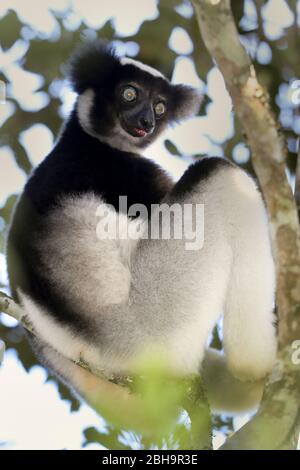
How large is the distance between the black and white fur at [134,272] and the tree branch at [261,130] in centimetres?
104

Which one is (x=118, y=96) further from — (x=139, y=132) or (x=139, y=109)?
(x=139, y=132)

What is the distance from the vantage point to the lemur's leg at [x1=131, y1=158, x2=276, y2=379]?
165 inches

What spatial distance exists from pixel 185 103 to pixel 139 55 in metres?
0.60

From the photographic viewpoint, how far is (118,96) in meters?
5.79

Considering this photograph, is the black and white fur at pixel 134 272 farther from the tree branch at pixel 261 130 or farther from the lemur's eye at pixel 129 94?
the tree branch at pixel 261 130

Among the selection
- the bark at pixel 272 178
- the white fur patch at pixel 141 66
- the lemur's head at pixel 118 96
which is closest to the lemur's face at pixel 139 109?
the lemur's head at pixel 118 96

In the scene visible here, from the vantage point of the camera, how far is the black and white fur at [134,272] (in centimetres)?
422

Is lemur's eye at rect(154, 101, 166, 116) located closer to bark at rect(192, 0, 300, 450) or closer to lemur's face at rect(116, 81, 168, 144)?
lemur's face at rect(116, 81, 168, 144)

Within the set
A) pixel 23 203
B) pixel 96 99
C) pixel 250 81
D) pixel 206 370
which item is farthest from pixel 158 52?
pixel 250 81

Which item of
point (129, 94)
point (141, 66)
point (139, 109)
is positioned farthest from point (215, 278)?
point (141, 66)

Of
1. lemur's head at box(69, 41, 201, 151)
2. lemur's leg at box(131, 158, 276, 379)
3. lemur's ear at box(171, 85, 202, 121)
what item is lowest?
lemur's leg at box(131, 158, 276, 379)

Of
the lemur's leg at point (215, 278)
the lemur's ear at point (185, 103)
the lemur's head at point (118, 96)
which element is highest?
the lemur's head at point (118, 96)

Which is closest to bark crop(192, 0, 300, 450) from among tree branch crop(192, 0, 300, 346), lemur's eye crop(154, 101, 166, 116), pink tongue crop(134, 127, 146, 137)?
tree branch crop(192, 0, 300, 346)

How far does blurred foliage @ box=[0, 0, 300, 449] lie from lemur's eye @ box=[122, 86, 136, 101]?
1.53 ft
